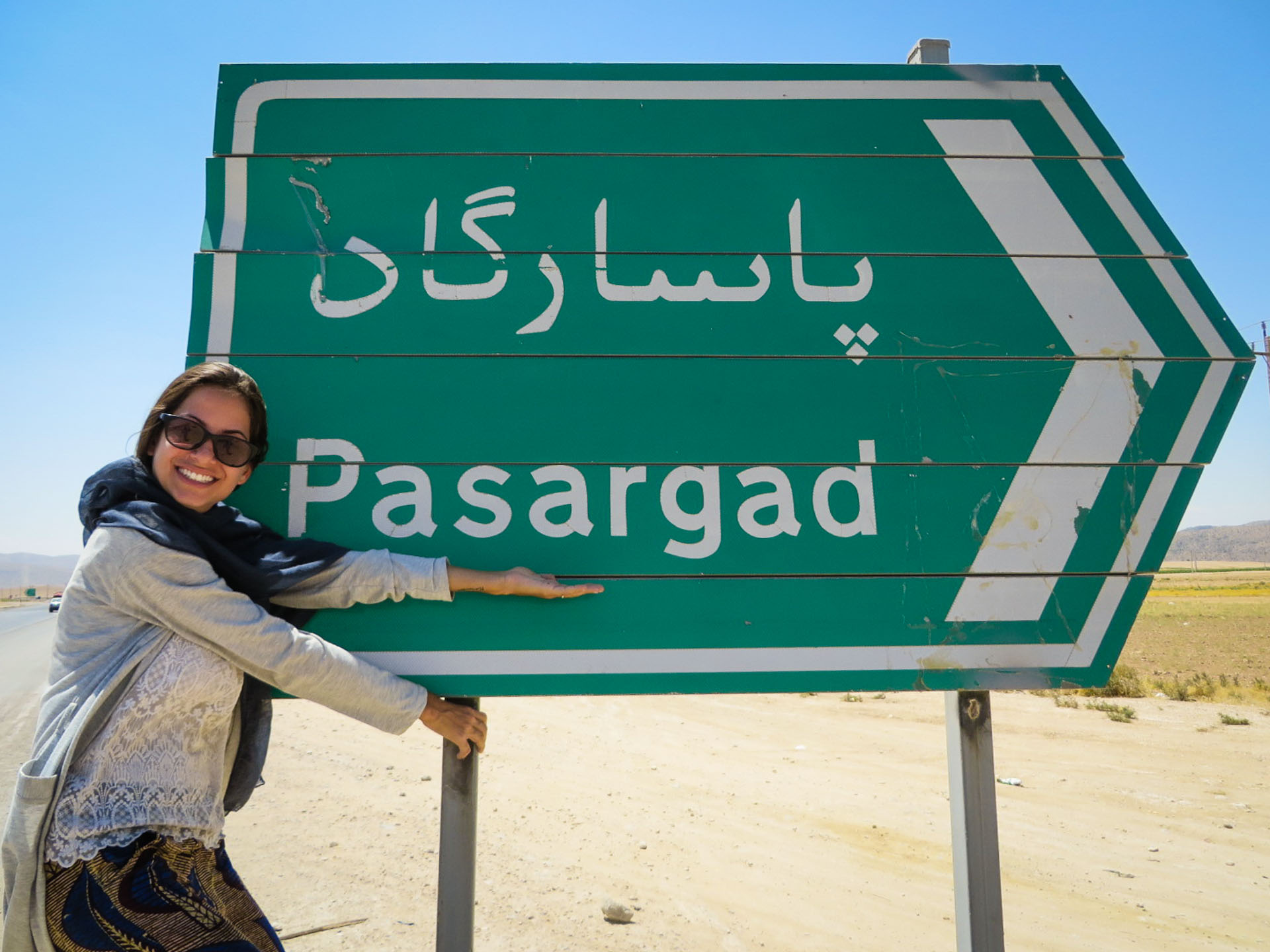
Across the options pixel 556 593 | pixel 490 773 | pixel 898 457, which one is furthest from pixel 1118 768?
pixel 556 593

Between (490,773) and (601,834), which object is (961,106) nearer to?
(601,834)

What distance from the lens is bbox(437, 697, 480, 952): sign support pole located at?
170 centimetres

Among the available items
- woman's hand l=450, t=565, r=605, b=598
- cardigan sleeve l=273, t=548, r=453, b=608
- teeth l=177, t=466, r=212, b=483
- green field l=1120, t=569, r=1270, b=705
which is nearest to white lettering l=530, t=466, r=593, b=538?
woman's hand l=450, t=565, r=605, b=598

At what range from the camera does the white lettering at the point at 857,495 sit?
187 centimetres

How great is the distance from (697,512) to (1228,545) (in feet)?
553

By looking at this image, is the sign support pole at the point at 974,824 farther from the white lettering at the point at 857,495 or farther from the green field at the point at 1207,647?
the green field at the point at 1207,647

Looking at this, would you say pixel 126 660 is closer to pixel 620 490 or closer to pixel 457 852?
pixel 457 852

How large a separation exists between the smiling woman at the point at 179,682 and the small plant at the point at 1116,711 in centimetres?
910

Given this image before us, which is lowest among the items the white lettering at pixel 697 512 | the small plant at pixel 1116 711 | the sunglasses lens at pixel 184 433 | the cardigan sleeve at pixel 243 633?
the small plant at pixel 1116 711

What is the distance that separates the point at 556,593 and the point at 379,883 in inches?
126

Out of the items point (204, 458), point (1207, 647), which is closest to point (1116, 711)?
point (204, 458)

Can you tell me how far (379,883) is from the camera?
4.02 m

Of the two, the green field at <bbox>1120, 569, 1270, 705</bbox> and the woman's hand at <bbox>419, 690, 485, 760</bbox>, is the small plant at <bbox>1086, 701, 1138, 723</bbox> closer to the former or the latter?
the green field at <bbox>1120, 569, 1270, 705</bbox>

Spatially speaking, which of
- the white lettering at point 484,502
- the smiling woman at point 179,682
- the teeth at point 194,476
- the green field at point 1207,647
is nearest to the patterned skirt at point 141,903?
the smiling woman at point 179,682
